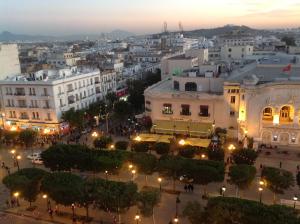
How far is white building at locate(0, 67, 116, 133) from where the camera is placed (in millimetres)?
64812

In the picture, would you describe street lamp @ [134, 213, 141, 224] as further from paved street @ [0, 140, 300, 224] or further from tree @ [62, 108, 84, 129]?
tree @ [62, 108, 84, 129]

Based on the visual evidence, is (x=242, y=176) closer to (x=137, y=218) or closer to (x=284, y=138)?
(x=137, y=218)

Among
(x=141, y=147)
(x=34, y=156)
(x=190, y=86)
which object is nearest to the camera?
(x=141, y=147)

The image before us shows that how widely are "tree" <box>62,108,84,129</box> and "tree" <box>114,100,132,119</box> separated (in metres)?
8.24

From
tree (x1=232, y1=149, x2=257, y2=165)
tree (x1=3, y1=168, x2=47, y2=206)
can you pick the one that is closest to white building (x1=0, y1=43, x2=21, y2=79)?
tree (x1=3, y1=168, x2=47, y2=206)

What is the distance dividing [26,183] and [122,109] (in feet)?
118

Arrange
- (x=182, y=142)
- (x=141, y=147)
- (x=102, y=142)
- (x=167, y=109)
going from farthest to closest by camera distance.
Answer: (x=167, y=109)
(x=182, y=142)
(x=102, y=142)
(x=141, y=147)

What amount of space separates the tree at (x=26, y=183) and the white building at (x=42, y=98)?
28.0 metres

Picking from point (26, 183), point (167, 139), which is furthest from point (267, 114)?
point (26, 183)

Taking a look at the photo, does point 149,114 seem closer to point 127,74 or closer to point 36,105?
point 36,105

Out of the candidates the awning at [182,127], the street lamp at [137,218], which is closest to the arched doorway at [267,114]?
the awning at [182,127]

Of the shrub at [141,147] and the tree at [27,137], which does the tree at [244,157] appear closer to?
the shrub at [141,147]

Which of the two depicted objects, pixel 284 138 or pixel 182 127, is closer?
pixel 284 138

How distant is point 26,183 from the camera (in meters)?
36.1
